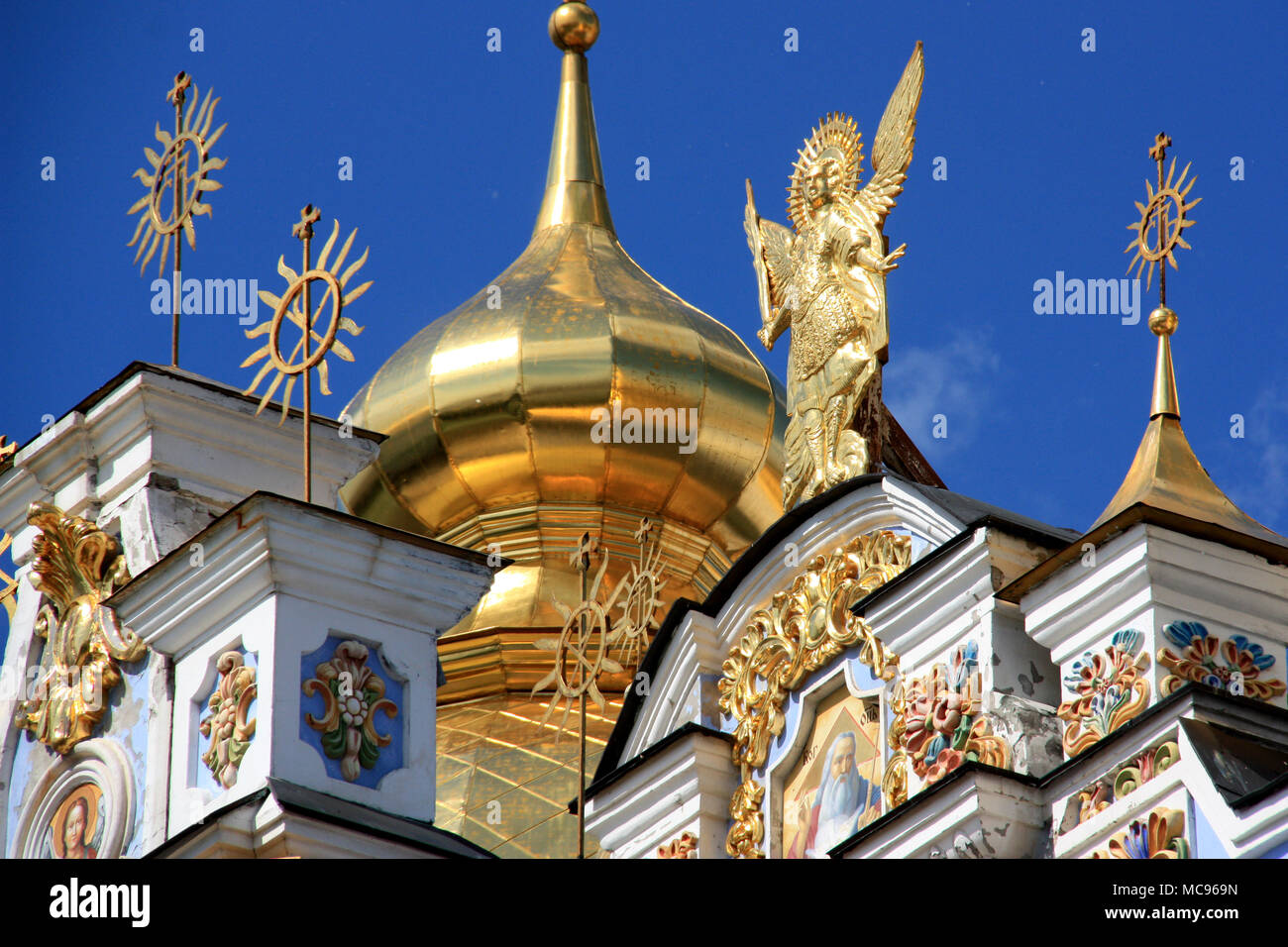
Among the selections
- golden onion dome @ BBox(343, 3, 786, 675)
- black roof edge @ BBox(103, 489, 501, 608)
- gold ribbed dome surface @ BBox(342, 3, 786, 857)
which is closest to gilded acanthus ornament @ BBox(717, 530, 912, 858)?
black roof edge @ BBox(103, 489, 501, 608)

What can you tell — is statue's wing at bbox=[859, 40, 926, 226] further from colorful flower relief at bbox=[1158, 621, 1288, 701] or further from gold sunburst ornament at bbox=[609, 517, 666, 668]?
colorful flower relief at bbox=[1158, 621, 1288, 701]

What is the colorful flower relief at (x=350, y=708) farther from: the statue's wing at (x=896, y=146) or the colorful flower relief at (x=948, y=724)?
the statue's wing at (x=896, y=146)

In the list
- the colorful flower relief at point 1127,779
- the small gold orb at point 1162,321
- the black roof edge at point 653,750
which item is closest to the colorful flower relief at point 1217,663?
the colorful flower relief at point 1127,779

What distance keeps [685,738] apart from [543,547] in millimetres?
5535

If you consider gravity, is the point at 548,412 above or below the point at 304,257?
above

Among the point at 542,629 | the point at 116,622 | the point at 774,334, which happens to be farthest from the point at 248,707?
the point at 542,629

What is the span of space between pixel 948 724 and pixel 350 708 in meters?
2.20

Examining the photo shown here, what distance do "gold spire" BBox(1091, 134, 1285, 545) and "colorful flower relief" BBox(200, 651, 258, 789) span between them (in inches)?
113

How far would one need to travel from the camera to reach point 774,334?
14609 mm

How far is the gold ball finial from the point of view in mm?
21562

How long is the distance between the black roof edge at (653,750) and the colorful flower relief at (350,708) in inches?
94.7

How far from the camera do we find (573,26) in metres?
21.6

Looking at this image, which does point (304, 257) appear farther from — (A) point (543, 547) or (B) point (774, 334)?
(A) point (543, 547)

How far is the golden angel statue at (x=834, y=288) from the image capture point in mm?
13852
